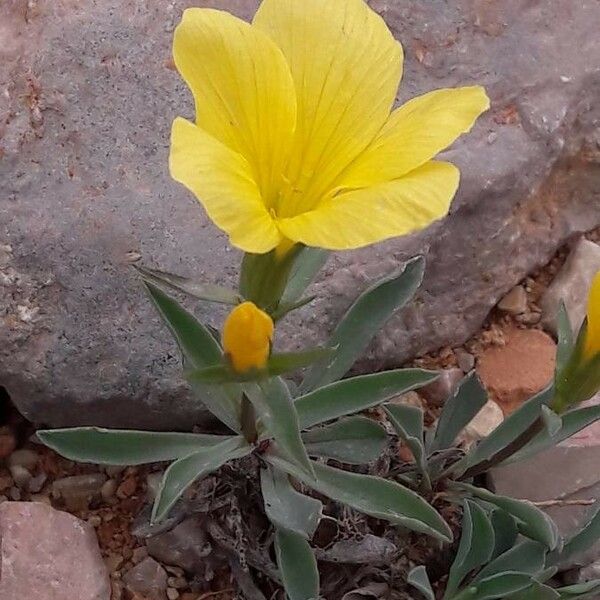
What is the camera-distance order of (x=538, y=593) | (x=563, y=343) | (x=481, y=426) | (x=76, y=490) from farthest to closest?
(x=481, y=426), (x=76, y=490), (x=538, y=593), (x=563, y=343)

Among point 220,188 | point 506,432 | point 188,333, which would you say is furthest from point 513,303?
point 220,188

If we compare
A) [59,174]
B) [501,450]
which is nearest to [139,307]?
[59,174]

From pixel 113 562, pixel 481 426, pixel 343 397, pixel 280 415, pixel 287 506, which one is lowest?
pixel 113 562

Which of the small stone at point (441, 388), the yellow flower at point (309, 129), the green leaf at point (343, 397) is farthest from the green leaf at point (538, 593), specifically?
the yellow flower at point (309, 129)

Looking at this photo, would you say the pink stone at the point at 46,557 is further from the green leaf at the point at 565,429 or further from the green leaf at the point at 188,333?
the green leaf at the point at 565,429

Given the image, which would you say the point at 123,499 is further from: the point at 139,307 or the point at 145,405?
the point at 139,307

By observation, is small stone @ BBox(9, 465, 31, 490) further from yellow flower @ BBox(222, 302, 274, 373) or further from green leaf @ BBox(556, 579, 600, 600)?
Result: green leaf @ BBox(556, 579, 600, 600)

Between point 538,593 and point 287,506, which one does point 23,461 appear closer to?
point 287,506
